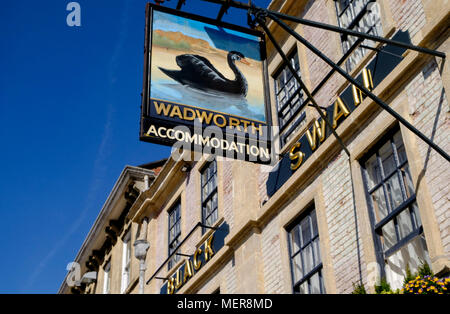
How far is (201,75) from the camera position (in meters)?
9.48

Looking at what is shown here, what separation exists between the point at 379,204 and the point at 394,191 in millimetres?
404

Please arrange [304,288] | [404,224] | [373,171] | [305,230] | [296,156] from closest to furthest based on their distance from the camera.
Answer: [404,224] → [373,171] → [304,288] → [305,230] → [296,156]

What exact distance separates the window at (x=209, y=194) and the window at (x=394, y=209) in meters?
6.54

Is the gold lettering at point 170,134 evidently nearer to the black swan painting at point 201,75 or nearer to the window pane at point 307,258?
the black swan painting at point 201,75

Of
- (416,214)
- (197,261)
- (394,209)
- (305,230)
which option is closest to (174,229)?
(197,261)

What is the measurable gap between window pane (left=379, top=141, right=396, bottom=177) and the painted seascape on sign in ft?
6.31

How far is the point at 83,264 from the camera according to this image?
93.0 feet

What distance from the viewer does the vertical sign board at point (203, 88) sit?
361 inches

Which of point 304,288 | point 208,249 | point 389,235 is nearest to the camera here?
point 389,235

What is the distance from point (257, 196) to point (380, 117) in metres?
4.20

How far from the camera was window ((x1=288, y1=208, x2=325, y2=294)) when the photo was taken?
1125 centimetres

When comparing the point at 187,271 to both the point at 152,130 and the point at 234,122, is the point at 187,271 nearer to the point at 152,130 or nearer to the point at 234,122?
the point at 234,122
